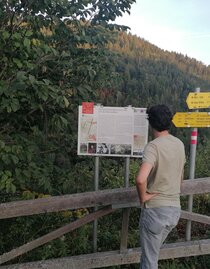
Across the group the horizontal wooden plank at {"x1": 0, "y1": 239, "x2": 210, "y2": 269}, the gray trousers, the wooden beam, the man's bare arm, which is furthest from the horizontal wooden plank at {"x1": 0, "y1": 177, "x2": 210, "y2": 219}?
the man's bare arm

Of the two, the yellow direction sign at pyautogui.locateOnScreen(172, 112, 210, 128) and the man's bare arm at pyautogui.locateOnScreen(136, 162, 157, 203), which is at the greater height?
the yellow direction sign at pyautogui.locateOnScreen(172, 112, 210, 128)

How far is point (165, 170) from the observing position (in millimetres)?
3115

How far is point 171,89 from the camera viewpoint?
1567cm

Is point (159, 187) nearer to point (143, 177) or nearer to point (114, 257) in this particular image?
point (143, 177)

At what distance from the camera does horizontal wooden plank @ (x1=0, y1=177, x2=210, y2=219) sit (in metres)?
3.82

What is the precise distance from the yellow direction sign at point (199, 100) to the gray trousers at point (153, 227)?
1479mm

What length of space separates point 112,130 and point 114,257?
4.63ft

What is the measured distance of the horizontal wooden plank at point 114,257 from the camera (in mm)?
4062

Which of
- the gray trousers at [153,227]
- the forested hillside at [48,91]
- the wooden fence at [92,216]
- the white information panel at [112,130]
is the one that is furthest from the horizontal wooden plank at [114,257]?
the white information panel at [112,130]

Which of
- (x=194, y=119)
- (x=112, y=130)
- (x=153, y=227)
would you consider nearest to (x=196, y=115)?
(x=194, y=119)

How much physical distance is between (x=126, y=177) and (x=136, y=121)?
2.19ft

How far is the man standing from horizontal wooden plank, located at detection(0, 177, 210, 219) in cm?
83

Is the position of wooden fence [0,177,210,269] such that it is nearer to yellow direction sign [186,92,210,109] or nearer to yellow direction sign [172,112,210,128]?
yellow direction sign [172,112,210,128]

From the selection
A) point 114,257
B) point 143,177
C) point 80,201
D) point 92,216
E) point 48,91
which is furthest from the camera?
point 114,257
